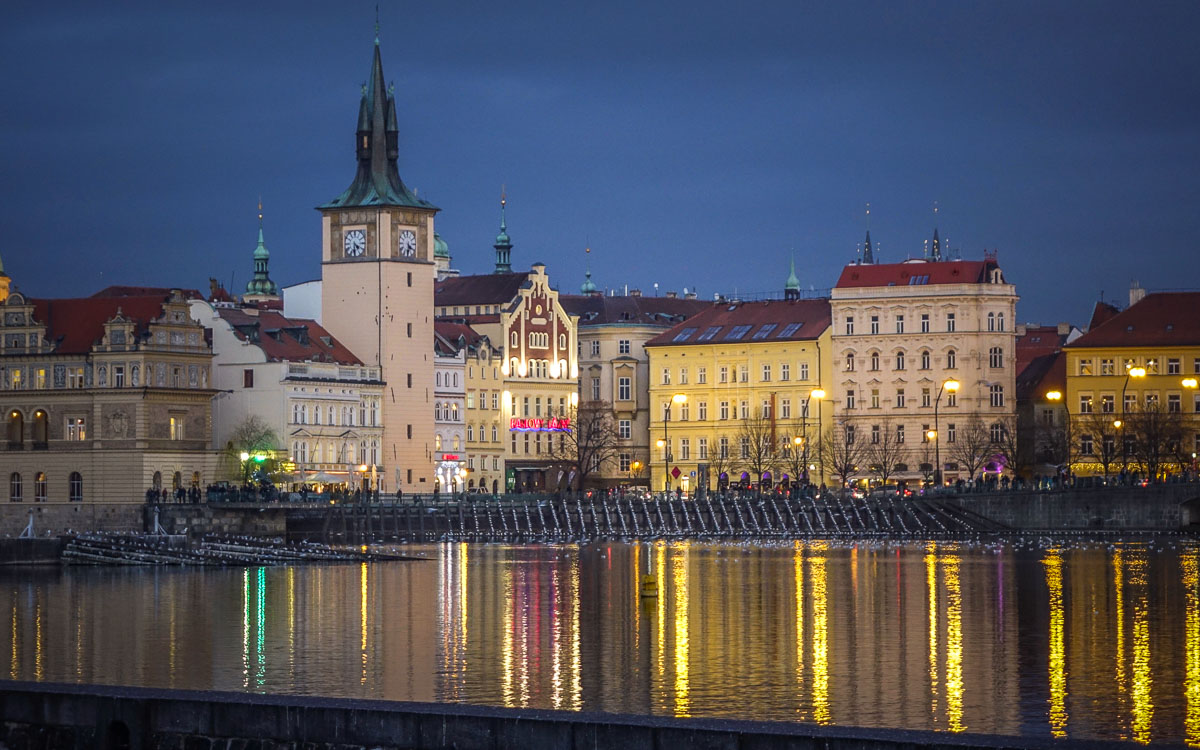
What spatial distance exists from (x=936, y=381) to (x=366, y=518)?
152 ft

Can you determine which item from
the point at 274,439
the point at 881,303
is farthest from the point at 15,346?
the point at 881,303

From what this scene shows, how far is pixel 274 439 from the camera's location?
128 m

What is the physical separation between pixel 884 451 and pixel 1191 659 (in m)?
98.1

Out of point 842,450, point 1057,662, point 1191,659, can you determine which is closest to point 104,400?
point 842,450

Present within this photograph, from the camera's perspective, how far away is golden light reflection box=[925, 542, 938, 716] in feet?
137

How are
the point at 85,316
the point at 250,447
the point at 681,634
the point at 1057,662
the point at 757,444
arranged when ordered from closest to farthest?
the point at 1057,662, the point at 681,634, the point at 85,316, the point at 250,447, the point at 757,444

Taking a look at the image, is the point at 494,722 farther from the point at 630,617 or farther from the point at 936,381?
the point at 936,381

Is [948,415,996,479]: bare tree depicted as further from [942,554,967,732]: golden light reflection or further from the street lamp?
[942,554,967,732]: golden light reflection

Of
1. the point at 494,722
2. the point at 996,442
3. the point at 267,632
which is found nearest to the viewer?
the point at 494,722

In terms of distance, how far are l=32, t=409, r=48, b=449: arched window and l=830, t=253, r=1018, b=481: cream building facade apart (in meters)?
52.5

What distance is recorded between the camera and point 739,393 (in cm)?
15550

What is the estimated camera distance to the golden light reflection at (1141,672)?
37.0m

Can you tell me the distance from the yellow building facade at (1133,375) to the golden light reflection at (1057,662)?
64.9 metres

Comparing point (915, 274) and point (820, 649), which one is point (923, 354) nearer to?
→ point (915, 274)
